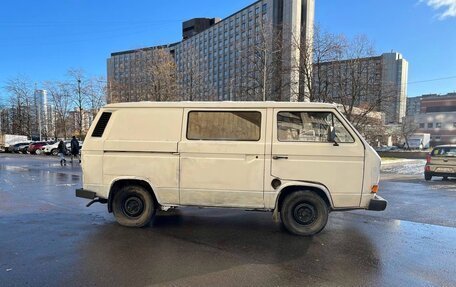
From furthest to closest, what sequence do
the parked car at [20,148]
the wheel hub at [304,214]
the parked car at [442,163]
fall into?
the parked car at [20,148] → the parked car at [442,163] → the wheel hub at [304,214]

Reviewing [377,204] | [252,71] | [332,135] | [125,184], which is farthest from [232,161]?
[252,71]

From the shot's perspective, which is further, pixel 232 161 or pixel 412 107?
pixel 412 107

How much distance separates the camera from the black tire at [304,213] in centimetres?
608

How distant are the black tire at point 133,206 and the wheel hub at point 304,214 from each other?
263cm

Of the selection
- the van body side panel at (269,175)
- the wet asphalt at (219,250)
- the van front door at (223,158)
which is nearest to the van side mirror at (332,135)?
the van body side panel at (269,175)

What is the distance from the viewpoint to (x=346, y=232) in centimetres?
654

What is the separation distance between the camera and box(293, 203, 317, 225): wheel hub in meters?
6.14

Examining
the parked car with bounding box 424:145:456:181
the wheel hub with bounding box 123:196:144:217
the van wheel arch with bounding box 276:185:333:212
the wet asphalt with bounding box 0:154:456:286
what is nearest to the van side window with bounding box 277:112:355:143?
the van wheel arch with bounding box 276:185:333:212

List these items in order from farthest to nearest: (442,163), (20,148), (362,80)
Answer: (20,148) < (362,80) < (442,163)

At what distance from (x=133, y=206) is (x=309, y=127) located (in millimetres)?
3566

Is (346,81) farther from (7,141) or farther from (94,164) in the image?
(7,141)

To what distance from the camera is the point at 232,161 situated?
6.11 meters

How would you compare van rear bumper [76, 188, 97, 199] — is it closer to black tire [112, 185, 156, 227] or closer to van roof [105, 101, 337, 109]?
black tire [112, 185, 156, 227]

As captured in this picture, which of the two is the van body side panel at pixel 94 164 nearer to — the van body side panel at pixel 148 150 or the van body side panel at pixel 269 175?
the van body side panel at pixel 148 150
